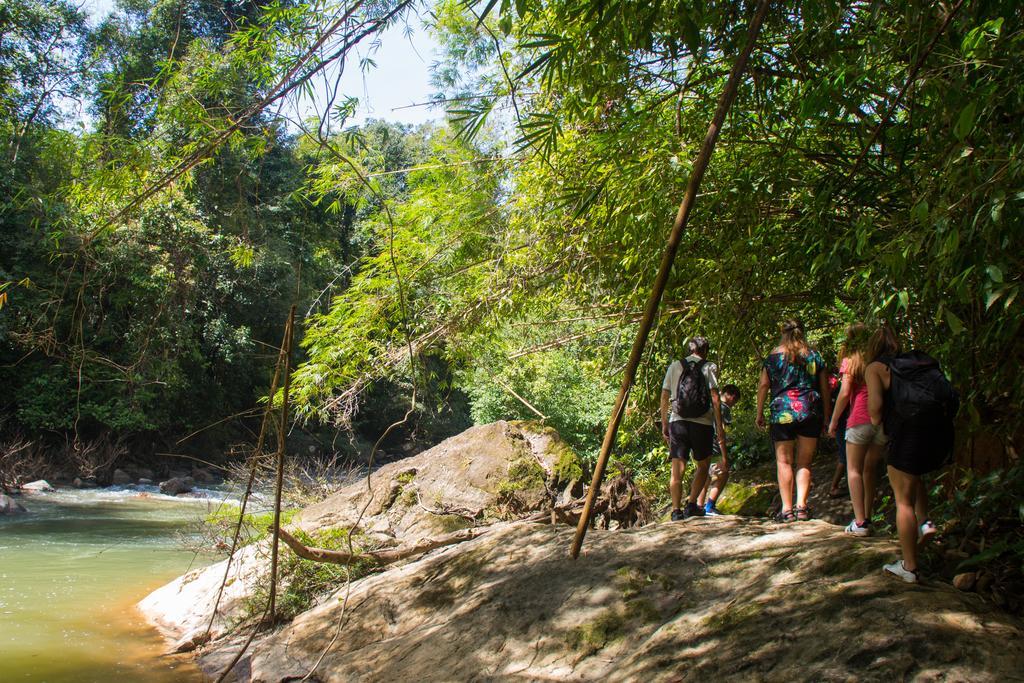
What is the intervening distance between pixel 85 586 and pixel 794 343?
8922 millimetres

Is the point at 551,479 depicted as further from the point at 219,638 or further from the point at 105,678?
the point at 105,678

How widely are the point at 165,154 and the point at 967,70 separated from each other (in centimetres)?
364

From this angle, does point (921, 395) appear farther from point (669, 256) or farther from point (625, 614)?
point (669, 256)

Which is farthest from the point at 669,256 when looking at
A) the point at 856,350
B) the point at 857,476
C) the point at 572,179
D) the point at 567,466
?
the point at 567,466

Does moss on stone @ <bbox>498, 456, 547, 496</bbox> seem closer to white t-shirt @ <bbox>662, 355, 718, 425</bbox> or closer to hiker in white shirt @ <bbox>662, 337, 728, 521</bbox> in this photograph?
hiker in white shirt @ <bbox>662, 337, 728, 521</bbox>

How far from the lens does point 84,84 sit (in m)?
3.54

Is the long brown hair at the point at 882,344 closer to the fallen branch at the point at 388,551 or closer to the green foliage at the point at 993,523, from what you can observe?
the green foliage at the point at 993,523

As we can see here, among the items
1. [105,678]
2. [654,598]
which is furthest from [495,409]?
[654,598]

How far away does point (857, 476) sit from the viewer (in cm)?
480

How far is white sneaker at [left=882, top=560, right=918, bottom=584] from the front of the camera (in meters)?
3.85

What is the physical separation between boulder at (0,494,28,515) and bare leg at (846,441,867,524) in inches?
633

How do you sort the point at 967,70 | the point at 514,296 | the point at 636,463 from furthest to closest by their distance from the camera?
the point at 636,463, the point at 514,296, the point at 967,70

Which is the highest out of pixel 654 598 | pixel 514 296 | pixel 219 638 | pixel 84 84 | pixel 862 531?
pixel 84 84

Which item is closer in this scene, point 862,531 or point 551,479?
point 862,531
